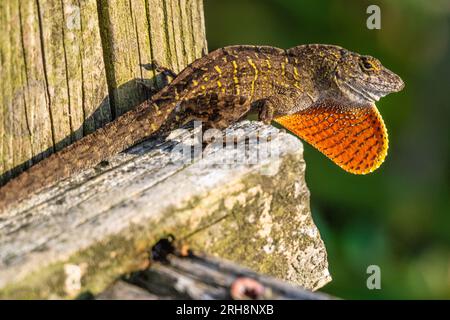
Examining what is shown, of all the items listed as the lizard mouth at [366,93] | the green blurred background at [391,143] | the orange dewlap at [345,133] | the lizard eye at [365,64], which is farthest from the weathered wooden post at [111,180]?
the green blurred background at [391,143]

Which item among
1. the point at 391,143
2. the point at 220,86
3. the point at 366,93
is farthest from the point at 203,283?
the point at 391,143

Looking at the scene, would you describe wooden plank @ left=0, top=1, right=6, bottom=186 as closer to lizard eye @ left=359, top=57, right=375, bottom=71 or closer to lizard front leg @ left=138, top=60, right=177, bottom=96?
lizard front leg @ left=138, top=60, right=177, bottom=96

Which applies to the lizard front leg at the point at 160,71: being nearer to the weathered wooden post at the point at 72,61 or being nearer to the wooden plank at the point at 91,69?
the weathered wooden post at the point at 72,61

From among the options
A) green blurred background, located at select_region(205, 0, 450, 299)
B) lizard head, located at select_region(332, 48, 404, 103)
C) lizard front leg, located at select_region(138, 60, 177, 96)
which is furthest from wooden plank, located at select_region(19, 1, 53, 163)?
green blurred background, located at select_region(205, 0, 450, 299)

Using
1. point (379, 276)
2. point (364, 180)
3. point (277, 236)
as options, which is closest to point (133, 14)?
point (277, 236)

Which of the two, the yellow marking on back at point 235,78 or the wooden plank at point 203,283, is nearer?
the wooden plank at point 203,283

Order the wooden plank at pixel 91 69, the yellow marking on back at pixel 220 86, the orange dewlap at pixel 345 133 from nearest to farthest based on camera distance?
the wooden plank at pixel 91 69 → the yellow marking on back at pixel 220 86 → the orange dewlap at pixel 345 133

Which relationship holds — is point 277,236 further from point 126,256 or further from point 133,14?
point 133,14
